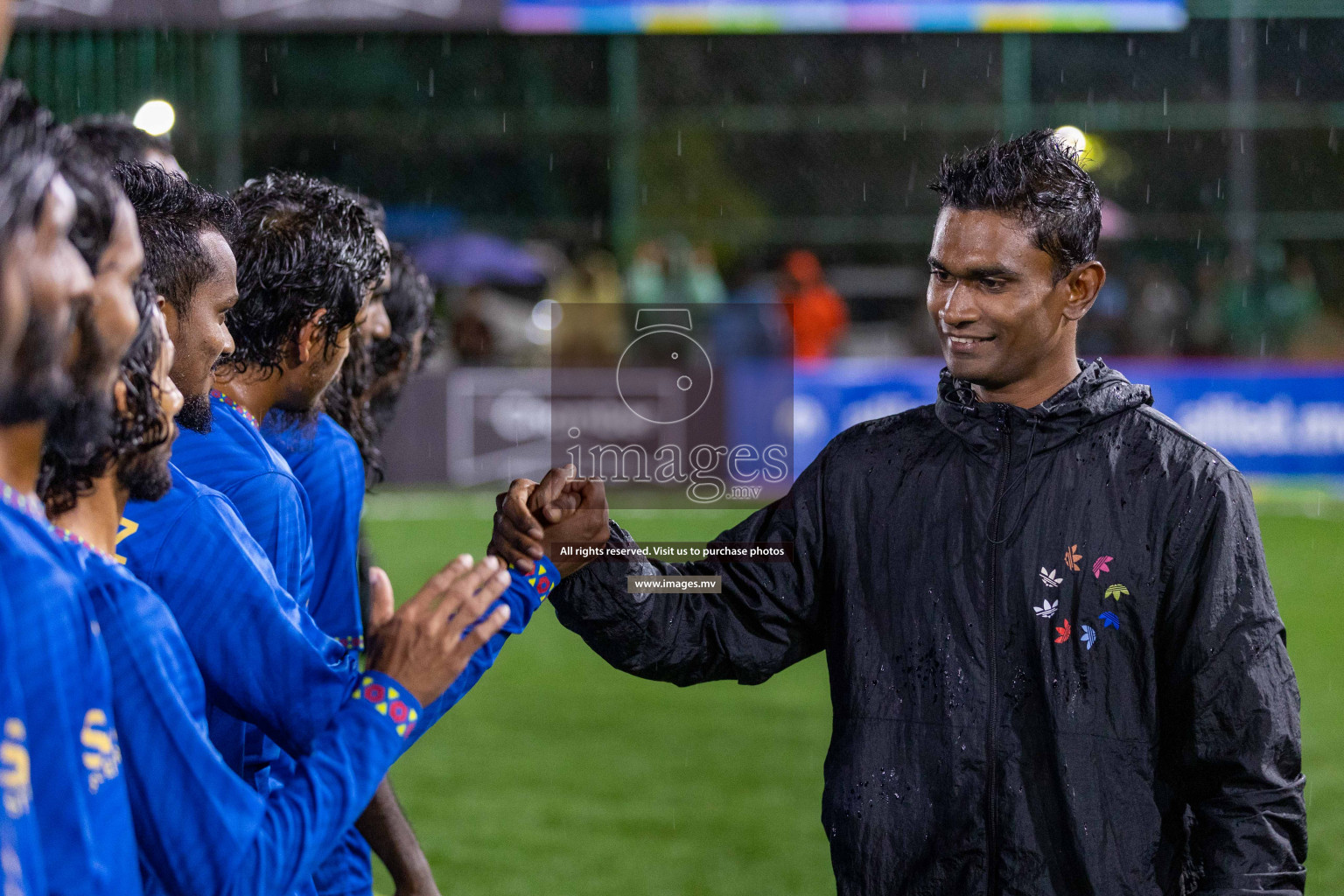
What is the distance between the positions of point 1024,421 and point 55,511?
5.17ft

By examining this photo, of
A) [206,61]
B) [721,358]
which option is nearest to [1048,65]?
[721,358]

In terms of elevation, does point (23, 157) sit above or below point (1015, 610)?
above

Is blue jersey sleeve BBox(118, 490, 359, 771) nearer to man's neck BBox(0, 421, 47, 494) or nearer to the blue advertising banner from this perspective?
man's neck BBox(0, 421, 47, 494)

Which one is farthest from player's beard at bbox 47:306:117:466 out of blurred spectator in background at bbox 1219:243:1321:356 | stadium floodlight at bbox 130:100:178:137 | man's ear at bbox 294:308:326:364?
blurred spectator in background at bbox 1219:243:1321:356

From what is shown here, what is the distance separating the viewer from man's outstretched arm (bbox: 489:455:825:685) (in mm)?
2467

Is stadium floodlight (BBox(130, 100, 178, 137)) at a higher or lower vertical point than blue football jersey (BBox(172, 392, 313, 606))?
higher

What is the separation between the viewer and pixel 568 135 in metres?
18.8

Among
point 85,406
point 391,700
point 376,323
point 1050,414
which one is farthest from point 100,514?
point 376,323

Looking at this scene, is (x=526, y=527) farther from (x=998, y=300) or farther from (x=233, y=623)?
(x=998, y=300)

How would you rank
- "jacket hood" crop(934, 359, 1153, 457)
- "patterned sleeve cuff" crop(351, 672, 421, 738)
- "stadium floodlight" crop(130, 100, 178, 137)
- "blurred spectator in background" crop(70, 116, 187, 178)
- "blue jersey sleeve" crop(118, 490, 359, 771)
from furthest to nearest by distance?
"stadium floodlight" crop(130, 100, 178, 137)
"blurred spectator in background" crop(70, 116, 187, 178)
"jacket hood" crop(934, 359, 1153, 457)
"blue jersey sleeve" crop(118, 490, 359, 771)
"patterned sleeve cuff" crop(351, 672, 421, 738)

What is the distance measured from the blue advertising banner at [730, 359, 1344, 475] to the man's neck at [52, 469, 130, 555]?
12030 millimetres

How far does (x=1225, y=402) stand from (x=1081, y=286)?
1253cm

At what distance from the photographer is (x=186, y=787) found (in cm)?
172

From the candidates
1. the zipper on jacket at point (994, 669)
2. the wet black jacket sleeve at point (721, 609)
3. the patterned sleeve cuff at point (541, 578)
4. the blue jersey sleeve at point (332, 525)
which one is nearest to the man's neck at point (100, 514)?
the patterned sleeve cuff at point (541, 578)
